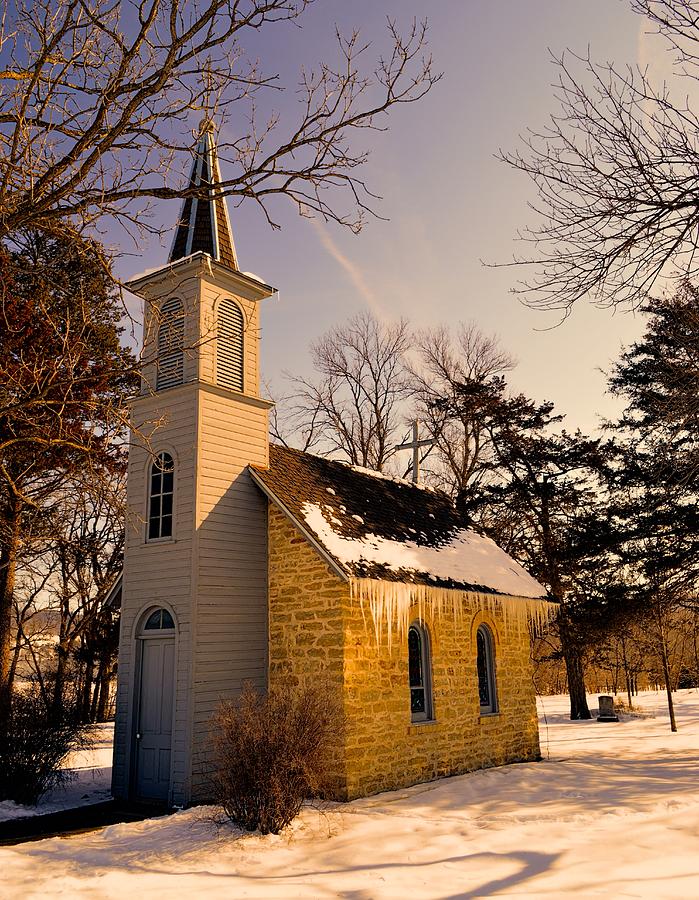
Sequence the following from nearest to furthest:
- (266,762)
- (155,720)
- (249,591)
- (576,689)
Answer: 1. (266,762)
2. (155,720)
3. (249,591)
4. (576,689)

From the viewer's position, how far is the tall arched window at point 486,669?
14.8m

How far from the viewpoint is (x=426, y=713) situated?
12.9 metres

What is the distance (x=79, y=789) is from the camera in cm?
1299

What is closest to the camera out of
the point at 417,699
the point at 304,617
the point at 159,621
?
the point at 304,617

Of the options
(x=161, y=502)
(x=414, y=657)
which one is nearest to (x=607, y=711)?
(x=414, y=657)

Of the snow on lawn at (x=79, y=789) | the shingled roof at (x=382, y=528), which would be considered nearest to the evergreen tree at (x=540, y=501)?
the shingled roof at (x=382, y=528)

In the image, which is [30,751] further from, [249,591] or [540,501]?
[540,501]

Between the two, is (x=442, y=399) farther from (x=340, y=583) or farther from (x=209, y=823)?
(x=209, y=823)

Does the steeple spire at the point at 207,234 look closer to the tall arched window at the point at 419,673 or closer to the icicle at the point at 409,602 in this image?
the icicle at the point at 409,602

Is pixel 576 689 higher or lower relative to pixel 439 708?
lower

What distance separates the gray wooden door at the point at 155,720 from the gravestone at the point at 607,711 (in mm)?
17285

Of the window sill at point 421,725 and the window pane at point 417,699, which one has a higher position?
the window pane at point 417,699

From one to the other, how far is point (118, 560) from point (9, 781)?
13067 millimetres

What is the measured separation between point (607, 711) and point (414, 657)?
14.2 metres
